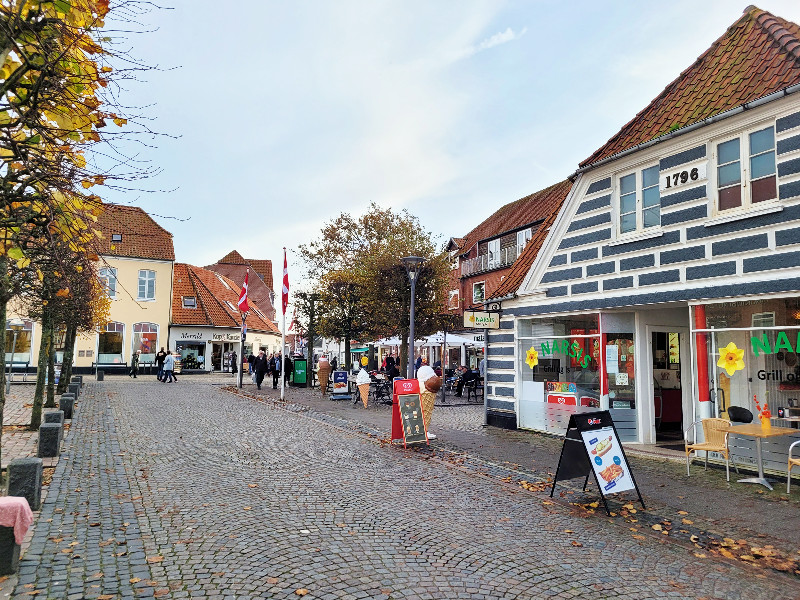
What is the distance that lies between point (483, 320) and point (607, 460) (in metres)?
6.96

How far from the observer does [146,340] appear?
4228 centimetres

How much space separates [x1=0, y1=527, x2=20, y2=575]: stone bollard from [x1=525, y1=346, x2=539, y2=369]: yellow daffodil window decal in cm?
1055

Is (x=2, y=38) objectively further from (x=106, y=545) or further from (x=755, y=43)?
(x=755, y=43)

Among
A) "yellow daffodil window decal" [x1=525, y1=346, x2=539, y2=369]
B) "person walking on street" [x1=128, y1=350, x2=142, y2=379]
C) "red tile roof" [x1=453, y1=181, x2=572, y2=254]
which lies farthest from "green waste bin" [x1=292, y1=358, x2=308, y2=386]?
"yellow daffodil window decal" [x1=525, y1=346, x2=539, y2=369]

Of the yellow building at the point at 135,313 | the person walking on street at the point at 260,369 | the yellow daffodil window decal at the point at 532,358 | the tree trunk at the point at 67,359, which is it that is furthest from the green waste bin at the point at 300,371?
the yellow daffodil window decal at the point at 532,358

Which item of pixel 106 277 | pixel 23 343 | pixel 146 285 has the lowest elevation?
pixel 23 343

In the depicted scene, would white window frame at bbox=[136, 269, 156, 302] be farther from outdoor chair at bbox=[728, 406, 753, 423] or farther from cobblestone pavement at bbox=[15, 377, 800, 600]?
outdoor chair at bbox=[728, 406, 753, 423]

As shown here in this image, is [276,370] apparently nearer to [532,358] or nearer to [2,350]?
[532,358]

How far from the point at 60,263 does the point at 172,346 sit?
1567 inches

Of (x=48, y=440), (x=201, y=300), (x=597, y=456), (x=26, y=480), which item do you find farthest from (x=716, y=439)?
(x=201, y=300)

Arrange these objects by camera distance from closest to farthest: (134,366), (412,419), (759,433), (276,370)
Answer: (759,433) → (412,419) → (276,370) → (134,366)

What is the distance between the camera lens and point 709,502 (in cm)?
740

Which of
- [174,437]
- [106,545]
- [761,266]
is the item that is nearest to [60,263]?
[106,545]

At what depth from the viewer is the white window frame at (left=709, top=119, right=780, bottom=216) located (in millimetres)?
8875
